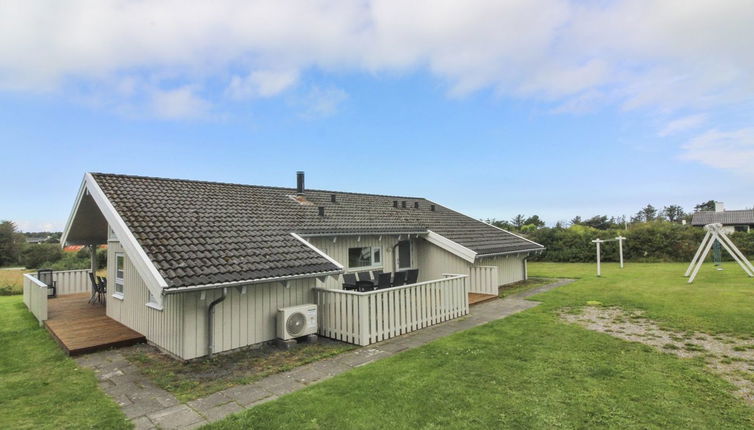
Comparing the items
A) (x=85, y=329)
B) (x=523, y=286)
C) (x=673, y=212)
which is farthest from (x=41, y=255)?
(x=673, y=212)

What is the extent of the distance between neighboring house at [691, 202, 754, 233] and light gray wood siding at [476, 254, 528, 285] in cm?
4661

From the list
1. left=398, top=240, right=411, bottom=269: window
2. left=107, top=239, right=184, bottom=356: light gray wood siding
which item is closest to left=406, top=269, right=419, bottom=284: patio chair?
left=398, top=240, right=411, bottom=269: window

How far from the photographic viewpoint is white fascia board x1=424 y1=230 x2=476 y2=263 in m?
13.6

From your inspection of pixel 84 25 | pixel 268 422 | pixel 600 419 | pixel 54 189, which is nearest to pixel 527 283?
pixel 600 419

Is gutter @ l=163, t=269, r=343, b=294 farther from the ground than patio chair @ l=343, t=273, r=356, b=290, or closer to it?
farther from the ground

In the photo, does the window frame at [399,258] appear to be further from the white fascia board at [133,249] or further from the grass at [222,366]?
the white fascia board at [133,249]

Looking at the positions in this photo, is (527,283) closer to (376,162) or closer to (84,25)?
(376,162)

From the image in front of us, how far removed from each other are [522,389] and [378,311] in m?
3.52

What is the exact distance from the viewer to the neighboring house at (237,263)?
6.87 metres

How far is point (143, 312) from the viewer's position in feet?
27.7

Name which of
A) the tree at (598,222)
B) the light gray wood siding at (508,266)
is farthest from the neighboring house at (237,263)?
the tree at (598,222)

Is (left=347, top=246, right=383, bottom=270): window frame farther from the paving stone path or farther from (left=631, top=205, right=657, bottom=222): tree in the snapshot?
(left=631, top=205, right=657, bottom=222): tree

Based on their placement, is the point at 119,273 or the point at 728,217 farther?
the point at 728,217

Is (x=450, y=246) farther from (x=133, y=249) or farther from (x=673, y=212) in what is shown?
(x=673, y=212)
